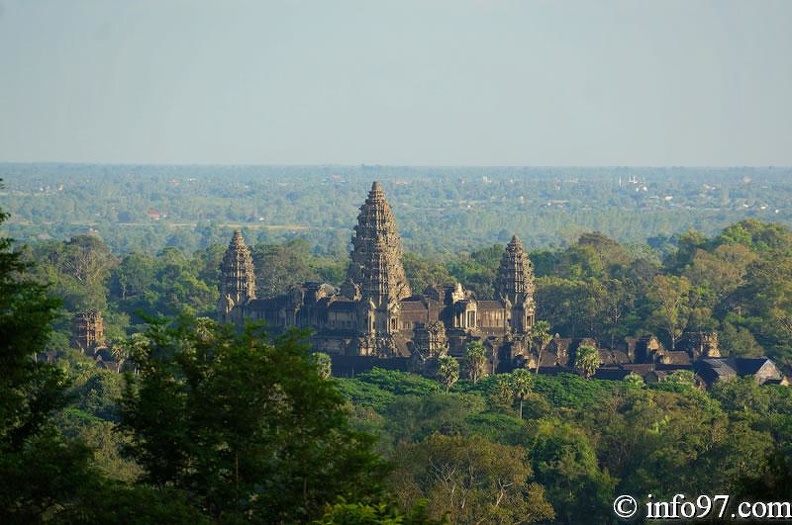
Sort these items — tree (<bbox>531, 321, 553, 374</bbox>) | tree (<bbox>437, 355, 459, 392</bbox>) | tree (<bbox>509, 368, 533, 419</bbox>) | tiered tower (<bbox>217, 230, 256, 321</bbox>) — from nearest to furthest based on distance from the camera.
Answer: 1. tree (<bbox>509, 368, 533, 419</bbox>)
2. tree (<bbox>437, 355, 459, 392</bbox>)
3. tree (<bbox>531, 321, 553, 374</bbox>)
4. tiered tower (<bbox>217, 230, 256, 321</bbox>)

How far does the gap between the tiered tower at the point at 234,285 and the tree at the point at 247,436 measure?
228ft

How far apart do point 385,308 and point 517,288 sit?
28.5 ft

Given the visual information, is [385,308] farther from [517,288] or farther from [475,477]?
[475,477]

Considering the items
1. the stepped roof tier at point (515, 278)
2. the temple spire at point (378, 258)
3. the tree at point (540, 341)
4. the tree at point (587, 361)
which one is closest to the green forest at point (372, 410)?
the tree at point (587, 361)

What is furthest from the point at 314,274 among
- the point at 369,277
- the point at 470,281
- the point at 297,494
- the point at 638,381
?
the point at 297,494

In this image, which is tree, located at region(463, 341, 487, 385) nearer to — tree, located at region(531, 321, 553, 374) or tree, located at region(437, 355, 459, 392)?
tree, located at region(437, 355, 459, 392)

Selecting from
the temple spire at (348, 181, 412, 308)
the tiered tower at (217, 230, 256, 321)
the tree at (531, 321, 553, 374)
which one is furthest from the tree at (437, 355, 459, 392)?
the tiered tower at (217, 230, 256, 321)

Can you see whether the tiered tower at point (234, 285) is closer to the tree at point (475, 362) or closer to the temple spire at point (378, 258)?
the temple spire at point (378, 258)

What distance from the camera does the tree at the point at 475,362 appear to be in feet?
310

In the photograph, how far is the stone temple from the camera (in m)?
99.2

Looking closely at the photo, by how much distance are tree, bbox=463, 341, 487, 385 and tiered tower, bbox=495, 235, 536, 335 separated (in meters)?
10.1

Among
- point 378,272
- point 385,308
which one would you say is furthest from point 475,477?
point 378,272

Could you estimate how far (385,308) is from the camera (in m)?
102

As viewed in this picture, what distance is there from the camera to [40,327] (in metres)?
36.0
